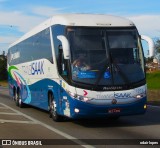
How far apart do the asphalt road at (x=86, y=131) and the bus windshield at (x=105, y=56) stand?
1492mm

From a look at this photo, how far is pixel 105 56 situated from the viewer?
13.3 m

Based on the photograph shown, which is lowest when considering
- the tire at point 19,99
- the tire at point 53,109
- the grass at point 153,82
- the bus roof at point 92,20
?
the grass at point 153,82

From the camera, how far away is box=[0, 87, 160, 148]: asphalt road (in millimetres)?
10750

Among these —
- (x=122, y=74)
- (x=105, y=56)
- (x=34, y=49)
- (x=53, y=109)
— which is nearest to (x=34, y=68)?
(x=34, y=49)

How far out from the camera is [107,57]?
43.6 ft

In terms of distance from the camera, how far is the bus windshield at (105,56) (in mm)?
13117

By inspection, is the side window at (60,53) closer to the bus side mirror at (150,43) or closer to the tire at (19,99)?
the bus side mirror at (150,43)

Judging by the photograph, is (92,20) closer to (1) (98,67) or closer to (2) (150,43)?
(1) (98,67)

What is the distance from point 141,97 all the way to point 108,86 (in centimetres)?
116

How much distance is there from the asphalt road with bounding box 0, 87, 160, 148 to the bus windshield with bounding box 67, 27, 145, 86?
1.49 m

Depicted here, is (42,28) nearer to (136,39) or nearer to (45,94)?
(45,94)

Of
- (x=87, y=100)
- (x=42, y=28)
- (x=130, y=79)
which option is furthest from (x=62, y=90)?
(x=42, y=28)

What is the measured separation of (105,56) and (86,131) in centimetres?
229

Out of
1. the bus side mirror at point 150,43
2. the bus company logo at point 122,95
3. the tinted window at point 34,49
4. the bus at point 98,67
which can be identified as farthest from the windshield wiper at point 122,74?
the tinted window at point 34,49
